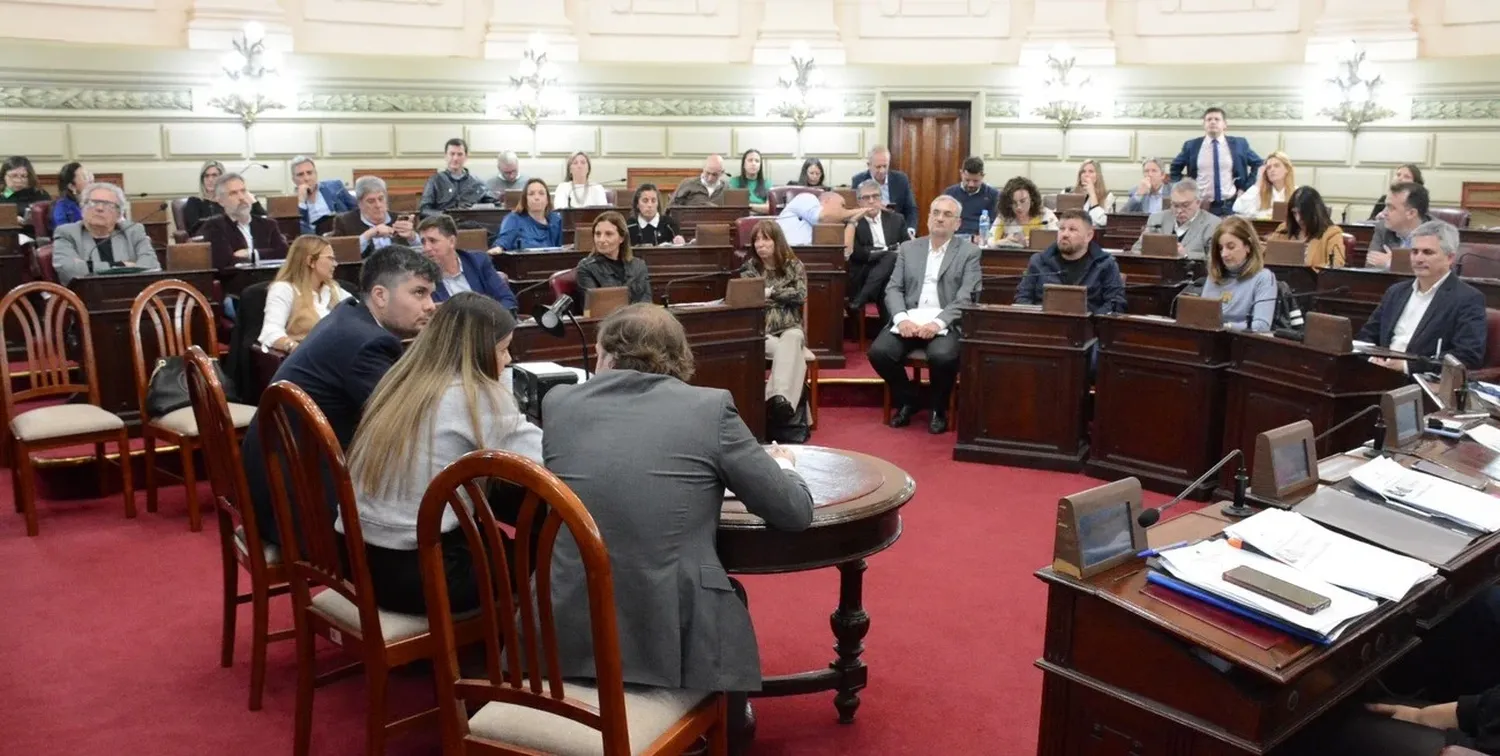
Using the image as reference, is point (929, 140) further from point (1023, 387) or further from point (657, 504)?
point (657, 504)

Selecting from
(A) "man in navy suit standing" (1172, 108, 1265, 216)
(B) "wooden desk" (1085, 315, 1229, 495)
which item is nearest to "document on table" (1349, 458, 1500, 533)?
(B) "wooden desk" (1085, 315, 1229, 495)

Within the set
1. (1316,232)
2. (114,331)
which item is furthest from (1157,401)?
(114,331)

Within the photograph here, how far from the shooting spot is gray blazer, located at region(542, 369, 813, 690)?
2289mm

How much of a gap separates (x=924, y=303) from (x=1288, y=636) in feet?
15.8

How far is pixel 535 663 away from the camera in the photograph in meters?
2.11

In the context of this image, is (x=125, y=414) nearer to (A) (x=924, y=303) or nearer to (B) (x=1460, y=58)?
(A) (x=924, y=303)

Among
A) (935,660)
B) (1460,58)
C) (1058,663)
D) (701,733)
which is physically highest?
(1460,58)

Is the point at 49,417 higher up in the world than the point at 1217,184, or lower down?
lower down

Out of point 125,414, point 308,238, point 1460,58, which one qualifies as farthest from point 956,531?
point 1460,58

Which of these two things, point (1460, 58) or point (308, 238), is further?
point (1460, 58)

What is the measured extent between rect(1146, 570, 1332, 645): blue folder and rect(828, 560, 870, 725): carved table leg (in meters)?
1.08

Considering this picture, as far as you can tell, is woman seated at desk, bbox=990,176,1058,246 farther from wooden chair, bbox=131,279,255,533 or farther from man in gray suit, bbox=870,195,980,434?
wooden chair, bbox=131,279,255,533

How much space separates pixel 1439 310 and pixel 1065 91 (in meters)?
8.74

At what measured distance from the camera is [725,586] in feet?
7.69
